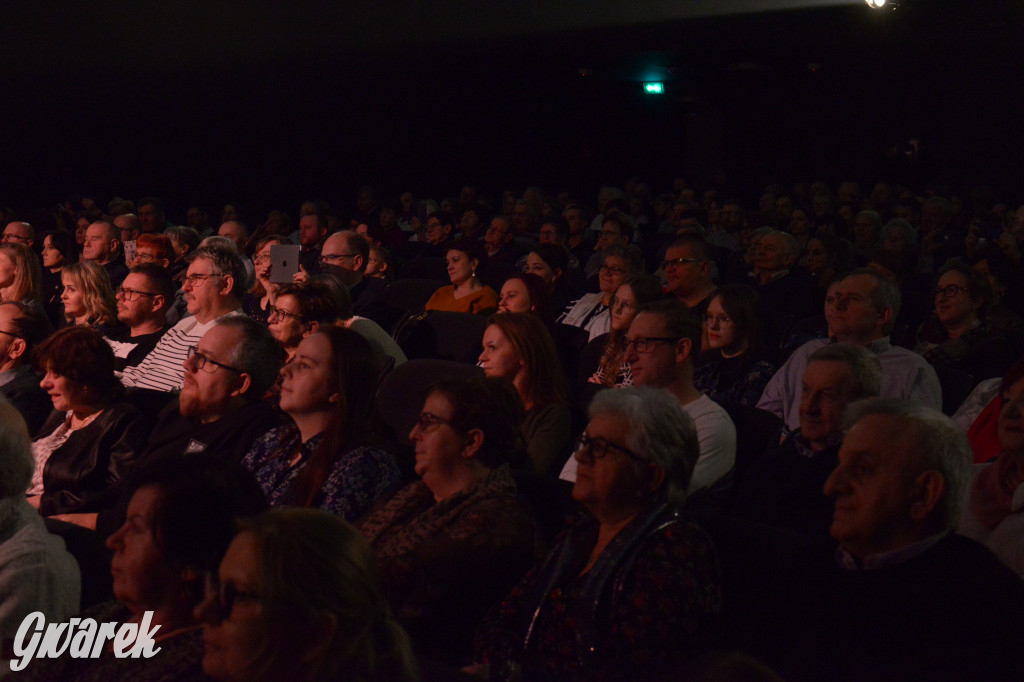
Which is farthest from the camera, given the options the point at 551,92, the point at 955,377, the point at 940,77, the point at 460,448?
→ the point at 551,92

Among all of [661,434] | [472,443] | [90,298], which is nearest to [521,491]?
[472,443]

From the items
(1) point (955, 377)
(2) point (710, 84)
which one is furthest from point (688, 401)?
(2) point (710, 84)

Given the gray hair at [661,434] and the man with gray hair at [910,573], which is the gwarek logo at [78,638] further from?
the man with gray hair at [910,573]

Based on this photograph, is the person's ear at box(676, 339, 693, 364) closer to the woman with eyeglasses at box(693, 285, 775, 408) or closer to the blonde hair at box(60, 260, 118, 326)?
the woman with eyeglasses at box(693, 285, 775, 408)

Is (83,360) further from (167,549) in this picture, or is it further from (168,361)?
(167,549)

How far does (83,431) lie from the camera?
3.25 meters

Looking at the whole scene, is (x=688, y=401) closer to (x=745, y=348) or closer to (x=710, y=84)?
(x=745, y=348)

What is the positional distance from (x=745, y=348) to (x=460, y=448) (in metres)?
1.94

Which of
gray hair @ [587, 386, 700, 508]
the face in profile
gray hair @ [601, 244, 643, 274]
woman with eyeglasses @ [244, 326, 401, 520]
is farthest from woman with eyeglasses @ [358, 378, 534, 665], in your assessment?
gray hair @ [601, 244, 643, 274]

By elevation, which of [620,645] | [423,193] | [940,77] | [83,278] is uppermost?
[940,77]

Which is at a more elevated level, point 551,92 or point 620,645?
point 551,92

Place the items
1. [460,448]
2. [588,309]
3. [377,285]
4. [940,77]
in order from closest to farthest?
[460,448], [588,309], [377,285], [940,77]

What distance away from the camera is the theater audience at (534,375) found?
3316 mm

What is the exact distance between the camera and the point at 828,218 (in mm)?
9383
